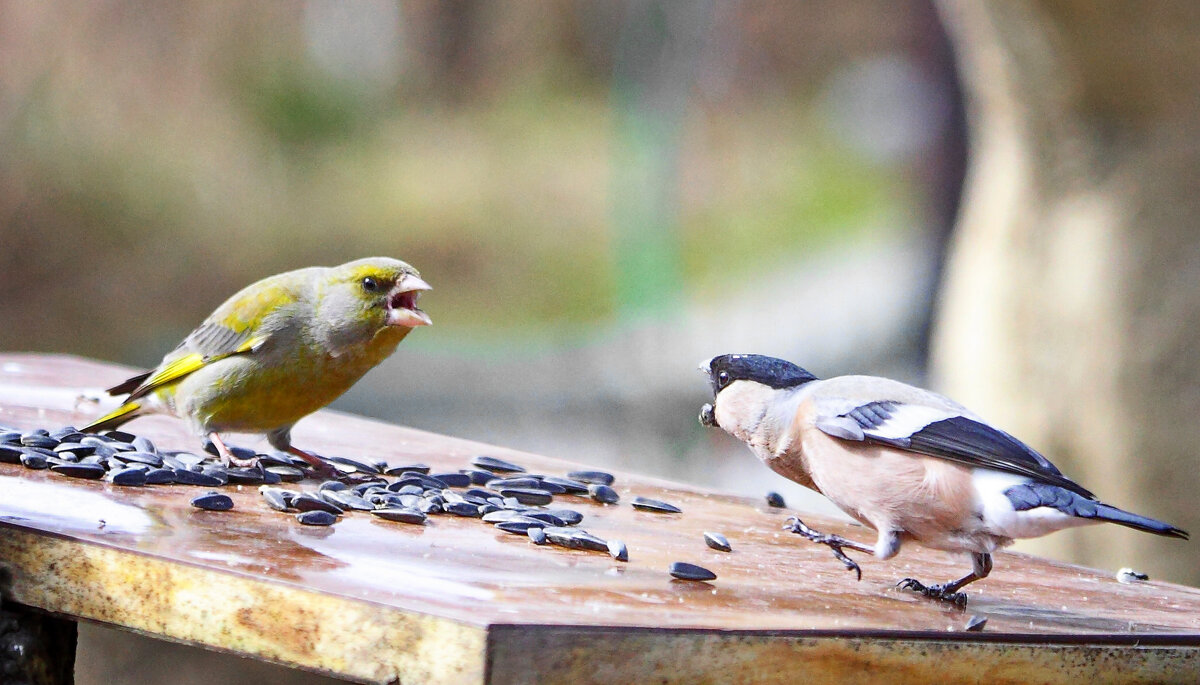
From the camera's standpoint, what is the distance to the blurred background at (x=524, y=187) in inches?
431

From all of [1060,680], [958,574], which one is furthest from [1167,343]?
[1060,680]

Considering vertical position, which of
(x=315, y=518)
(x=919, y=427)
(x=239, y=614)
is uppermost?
(x=919, y=427)

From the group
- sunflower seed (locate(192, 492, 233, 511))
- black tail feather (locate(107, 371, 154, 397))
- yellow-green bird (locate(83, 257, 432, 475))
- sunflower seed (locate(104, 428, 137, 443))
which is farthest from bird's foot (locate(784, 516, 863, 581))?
black tail feather (locate(107, 371, 154, 397))

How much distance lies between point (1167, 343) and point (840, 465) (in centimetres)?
340

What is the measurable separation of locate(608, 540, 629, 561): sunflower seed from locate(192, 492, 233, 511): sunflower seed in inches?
33.0

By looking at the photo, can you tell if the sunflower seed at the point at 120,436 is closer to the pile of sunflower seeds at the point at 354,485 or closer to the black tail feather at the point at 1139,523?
the pile of sunflower seeds at the point at 354,485

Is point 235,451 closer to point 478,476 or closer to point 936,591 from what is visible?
point 478,476

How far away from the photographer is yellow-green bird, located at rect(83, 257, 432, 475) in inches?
133

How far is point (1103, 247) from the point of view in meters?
5.59


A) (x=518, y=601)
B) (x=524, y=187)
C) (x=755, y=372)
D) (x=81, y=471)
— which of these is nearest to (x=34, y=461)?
(x=81, y=471)

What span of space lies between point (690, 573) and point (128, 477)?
1.33m

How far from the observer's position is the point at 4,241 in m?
12.6

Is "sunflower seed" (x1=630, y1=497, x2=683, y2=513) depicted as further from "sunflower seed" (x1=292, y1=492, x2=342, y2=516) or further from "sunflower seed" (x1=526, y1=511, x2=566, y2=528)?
"sunflower seed" (x1=292, y1=492, x2=342, y2=516)

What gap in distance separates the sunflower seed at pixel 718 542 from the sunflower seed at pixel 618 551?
0.81 ft
